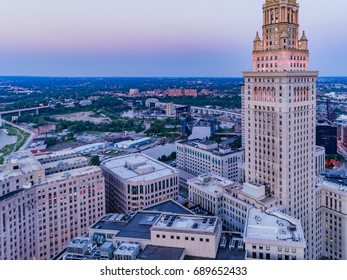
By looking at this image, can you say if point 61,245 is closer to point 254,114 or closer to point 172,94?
point 254,114

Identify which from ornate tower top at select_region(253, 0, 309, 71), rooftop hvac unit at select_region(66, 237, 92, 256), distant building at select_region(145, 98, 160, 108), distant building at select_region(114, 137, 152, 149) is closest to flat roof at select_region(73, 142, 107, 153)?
distant building at select_region(114, 137, 152, 149)

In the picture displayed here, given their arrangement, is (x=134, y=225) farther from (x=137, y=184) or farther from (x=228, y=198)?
(x=137, y=184)

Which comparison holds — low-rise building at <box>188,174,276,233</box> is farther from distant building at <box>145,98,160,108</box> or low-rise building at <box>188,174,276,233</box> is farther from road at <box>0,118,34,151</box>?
distant building at <box>145,98,160,108</box>

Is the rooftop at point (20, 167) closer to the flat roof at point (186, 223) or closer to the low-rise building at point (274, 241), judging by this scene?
the flat roof at point (186, 223)

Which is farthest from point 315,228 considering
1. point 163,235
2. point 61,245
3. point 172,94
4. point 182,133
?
point 172,94

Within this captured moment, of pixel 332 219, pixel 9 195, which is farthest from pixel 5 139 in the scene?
pixel 332 219

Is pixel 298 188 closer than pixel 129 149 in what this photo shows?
Yes

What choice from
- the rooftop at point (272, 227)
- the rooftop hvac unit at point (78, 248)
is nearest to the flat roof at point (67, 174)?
the rooftop hvac unit at point (78, 248)

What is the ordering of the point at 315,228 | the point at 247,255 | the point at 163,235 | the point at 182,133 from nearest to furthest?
the point at 247,255 < the point at 163,235 < the point at 315,228 < the point at 182,133
